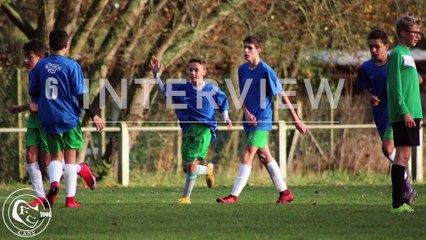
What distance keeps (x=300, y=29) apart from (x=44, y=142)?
11.5m

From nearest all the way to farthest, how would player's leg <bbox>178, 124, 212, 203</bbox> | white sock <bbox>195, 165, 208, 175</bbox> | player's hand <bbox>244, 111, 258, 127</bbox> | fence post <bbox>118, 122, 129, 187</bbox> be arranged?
player's hand <bbox>244, 111, 258, 127</bbox> → player's leg <bbox>178, 124, 212, 203</bbox> → white sock <bbox>195, 165, 208, 175</bbox> → fence post <bbox>118, 122, 129, 187</bbox>

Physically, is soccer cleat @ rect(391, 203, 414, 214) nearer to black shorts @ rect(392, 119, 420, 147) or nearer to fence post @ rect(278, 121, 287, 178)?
black shorts @ rect(392, 119, 420, 147)

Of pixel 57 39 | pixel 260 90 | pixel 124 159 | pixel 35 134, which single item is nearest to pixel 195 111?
pixel 260 90

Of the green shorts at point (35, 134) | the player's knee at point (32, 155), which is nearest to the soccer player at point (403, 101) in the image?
the green shorts at point (35, 134)

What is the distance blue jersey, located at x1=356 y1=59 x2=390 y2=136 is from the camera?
1443 centimetres

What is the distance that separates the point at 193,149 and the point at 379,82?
2.49 metres

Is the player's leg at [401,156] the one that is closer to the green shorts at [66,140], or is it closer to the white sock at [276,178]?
the white sock at [276,178]

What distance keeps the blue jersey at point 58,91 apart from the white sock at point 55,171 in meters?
0.39

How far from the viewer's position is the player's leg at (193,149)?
1432cm

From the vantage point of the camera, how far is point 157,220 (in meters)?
11.3

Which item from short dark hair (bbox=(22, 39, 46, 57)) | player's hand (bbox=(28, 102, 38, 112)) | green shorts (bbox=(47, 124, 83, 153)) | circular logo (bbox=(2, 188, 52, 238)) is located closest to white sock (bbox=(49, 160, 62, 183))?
green shorts (bbox=(47, 124, 83, 153))

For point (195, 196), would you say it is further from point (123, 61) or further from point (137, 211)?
point (123, 61)

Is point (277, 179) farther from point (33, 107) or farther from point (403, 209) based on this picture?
point (33, 107)

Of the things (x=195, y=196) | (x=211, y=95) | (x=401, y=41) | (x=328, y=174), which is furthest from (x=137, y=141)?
(x=401, y=41)
